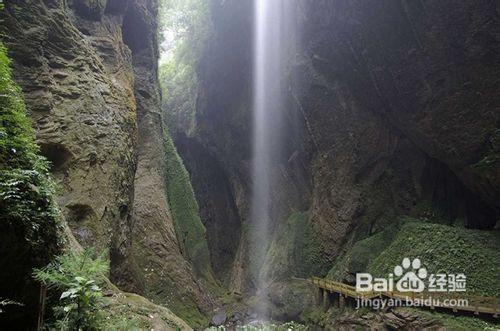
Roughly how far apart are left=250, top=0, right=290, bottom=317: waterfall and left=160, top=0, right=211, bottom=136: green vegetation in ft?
15.3

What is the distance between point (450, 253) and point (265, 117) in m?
12.8

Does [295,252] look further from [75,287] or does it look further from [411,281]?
[75,287]

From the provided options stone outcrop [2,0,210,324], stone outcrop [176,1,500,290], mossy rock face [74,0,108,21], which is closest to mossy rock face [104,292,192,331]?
stone outcrop [2,0,210,324]

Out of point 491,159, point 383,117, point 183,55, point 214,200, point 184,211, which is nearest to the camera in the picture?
point 491,159

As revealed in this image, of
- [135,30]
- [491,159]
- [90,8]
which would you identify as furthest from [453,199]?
[135,30]

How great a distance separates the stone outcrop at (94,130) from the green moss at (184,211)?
142 inches

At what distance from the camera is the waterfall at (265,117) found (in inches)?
755

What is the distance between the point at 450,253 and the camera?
11.3m

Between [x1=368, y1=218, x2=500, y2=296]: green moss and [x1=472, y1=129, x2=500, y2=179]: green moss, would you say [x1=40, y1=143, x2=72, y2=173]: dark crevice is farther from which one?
[x1=472, y1=129, x2=500, y2=179]: green moss

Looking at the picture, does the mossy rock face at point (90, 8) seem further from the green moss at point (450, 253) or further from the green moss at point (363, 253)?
the green moss at point (450, 253)

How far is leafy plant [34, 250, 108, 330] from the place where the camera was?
3.18 meters

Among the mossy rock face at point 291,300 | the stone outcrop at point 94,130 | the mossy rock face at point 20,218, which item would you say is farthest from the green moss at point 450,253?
the mossy rock face at point 20,218

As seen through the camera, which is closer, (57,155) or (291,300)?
(57,155)

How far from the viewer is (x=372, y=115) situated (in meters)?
16.0
